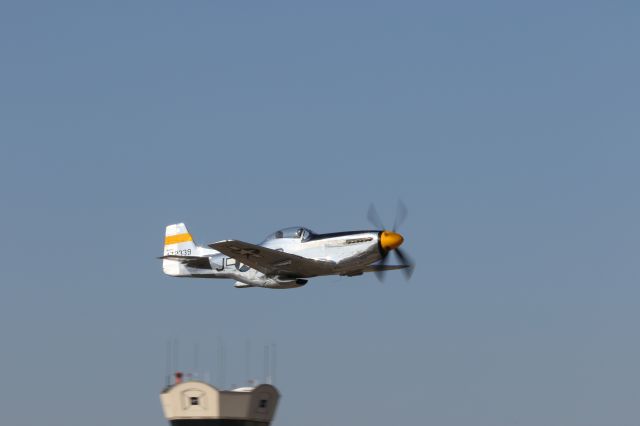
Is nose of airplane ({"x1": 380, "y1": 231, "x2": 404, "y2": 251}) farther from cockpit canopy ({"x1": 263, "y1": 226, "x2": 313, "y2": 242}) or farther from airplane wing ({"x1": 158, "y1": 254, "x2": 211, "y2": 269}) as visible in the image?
airplane wing ({"x1": 158, "y1": 254, "x2": 211, "y2": 269})

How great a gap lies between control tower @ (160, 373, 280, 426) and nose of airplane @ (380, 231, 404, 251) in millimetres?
23197

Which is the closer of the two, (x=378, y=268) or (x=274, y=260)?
(x=274, y=260)

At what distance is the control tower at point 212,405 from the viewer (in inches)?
2852

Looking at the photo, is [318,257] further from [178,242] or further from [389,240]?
[178,242]

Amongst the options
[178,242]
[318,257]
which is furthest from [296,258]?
[178,242]

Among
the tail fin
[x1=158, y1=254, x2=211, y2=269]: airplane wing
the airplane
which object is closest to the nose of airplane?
the airplane

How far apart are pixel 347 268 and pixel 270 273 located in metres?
4.79

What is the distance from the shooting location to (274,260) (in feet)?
185

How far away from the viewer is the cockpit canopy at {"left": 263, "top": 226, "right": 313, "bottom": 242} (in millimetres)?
57469

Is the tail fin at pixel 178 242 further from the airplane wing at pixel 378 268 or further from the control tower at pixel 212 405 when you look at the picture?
the airplane wing at pixel 378 268

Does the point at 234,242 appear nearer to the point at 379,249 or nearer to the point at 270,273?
the point at 270,273

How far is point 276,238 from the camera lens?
192ft

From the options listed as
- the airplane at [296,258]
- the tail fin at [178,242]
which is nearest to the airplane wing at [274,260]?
the airplane at [296,258]

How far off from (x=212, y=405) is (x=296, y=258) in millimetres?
20466
